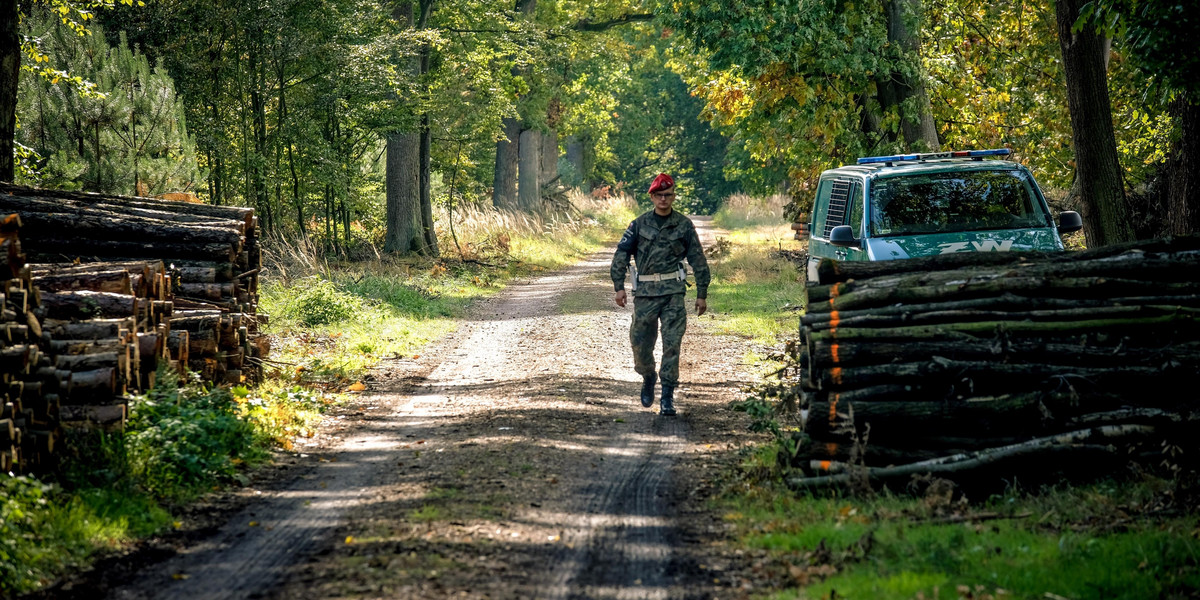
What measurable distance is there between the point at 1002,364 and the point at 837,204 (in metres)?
5.52

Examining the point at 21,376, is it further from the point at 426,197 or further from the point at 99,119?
the point at 426,197

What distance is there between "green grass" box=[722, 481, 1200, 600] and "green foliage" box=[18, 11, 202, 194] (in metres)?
12.7

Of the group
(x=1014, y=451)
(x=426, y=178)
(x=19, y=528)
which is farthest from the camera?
(x=426, y=178)

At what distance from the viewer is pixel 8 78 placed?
10922 mm

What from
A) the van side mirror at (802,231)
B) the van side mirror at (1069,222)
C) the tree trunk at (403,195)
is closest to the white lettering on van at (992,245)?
the van side mirror at (1069,222)

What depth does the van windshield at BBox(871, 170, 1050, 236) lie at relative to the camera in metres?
10.9

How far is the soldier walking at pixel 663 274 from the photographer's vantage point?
994 centimetres

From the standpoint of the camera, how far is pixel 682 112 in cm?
6794

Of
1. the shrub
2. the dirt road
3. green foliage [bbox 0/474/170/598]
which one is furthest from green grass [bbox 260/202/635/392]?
green foliage [bbox 0/474/170/598]

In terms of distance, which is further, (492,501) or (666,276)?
(666,276)

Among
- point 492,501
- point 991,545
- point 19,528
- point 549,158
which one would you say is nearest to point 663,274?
point 492,501

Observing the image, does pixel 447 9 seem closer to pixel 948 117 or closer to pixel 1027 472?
pixel 948 117

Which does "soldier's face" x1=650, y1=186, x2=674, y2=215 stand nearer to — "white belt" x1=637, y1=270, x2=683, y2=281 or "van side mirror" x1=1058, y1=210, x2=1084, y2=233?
"white belt" x1=637, y1=270, x2=683, y2=281

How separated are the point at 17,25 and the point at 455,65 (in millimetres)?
15702
